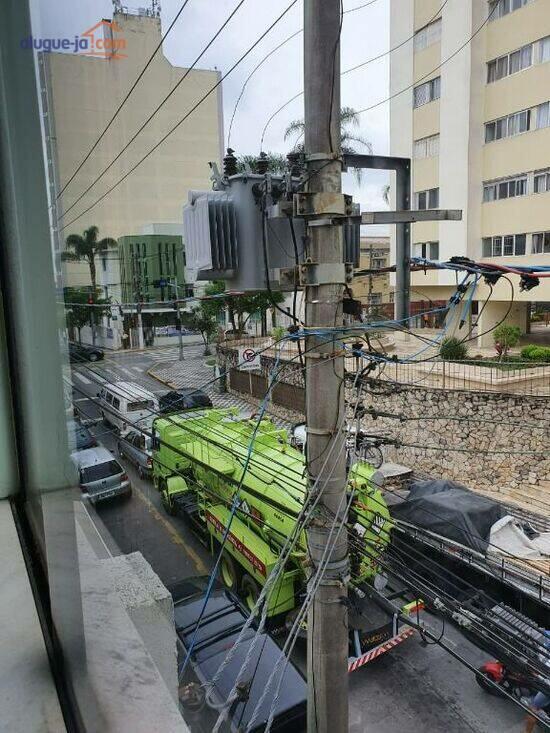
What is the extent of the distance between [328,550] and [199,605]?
5.54 feet

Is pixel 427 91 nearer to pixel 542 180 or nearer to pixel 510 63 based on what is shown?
pixel 510 63

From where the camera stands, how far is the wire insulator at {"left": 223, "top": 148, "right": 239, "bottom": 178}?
1.54m

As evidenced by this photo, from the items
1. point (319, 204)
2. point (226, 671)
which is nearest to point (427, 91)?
point (319, 204)

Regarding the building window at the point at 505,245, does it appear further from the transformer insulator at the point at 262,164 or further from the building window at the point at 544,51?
the transformer insulator at the point at 262,164

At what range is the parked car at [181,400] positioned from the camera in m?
2.57

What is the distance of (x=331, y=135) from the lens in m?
1.49

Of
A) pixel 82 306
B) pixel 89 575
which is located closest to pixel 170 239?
Result: pixel 82 306

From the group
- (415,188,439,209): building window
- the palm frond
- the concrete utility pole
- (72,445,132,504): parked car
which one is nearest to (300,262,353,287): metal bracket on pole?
the concrete utility pole

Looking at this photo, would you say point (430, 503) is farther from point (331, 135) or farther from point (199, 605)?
point (331, 135)

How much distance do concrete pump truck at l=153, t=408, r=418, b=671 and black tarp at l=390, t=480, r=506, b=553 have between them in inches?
20.5

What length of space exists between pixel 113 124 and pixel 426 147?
13.3ft

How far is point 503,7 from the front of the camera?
397 cm

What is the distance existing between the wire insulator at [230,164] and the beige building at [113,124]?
1.50 feet

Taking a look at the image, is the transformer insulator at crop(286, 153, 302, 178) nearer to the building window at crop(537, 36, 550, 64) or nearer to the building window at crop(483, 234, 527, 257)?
the building window at crop(537, 36, 550, 64)
